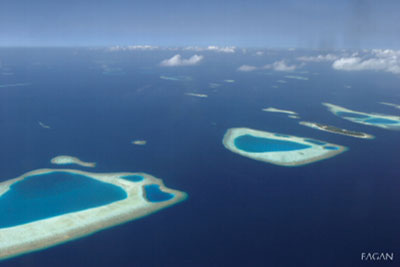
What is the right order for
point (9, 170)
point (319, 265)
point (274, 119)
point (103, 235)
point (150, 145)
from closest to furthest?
point (319, 265), point (103, 235), point (9, 170), point (150, 145), point (274, 119)

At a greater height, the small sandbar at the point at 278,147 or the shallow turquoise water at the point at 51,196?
the small sandbar at the point at 278,147

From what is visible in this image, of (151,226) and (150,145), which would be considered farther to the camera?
(150,145)

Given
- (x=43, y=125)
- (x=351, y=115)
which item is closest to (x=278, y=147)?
(x=351, y=115)

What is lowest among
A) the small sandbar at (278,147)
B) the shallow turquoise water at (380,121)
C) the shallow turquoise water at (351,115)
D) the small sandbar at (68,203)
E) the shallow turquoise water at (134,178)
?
the small sandbar at (68,203)

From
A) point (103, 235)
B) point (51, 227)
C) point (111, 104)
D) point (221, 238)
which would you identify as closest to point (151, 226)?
point (103, 235)

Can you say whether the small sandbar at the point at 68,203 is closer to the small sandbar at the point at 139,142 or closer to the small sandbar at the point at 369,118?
the small sandbar at the point at 139,142

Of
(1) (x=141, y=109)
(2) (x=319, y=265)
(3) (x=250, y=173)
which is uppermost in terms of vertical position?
(1) (x=141, y=109)

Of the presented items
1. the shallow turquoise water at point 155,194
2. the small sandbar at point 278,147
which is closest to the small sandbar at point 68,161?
the shallow turquoise water at point 155,194

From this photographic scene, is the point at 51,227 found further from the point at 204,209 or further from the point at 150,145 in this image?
the point at 150,145
